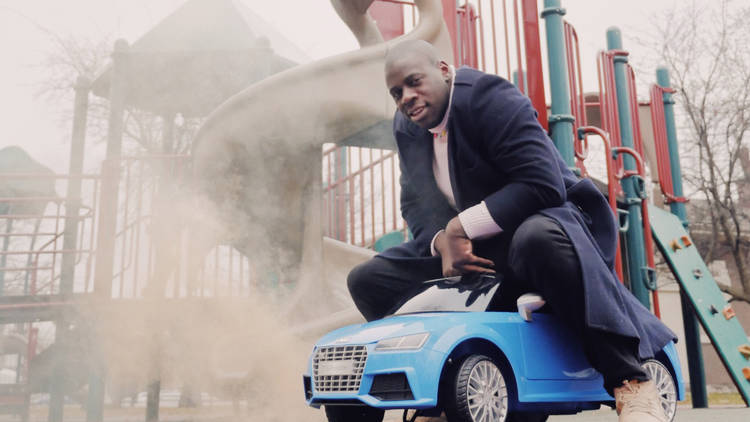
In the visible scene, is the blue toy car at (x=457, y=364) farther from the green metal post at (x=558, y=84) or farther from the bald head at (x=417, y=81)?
the green metal post at (x=558, y=84)

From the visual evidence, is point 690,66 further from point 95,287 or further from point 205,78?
point 95,287

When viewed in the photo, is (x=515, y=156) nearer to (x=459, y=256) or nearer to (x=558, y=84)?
(x=459, y=256)

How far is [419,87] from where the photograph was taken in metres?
1.68

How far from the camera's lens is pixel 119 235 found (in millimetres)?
4188

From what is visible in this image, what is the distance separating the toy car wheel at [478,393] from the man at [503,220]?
0.80 feet

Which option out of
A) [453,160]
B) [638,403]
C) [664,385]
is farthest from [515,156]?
[664,385]

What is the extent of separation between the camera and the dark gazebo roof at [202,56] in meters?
5.71

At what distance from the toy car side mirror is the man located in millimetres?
28

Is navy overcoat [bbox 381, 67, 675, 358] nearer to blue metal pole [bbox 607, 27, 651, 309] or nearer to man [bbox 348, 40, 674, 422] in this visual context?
man [bbox 348, 40, 674, 422]

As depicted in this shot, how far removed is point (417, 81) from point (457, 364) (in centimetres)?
75

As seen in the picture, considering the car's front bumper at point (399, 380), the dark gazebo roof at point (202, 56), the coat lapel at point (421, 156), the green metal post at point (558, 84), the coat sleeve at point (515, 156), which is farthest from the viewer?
the dark gazebo roof at point (202, 56)

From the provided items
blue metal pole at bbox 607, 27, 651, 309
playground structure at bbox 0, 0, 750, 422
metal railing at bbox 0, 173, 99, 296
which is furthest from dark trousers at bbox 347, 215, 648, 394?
metal railing at bbox 0, 173, 99, 296

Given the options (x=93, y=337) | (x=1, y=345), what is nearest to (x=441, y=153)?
(x=93, y=337)

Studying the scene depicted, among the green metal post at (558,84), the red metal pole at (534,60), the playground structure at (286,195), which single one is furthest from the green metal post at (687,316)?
the red metal pole at (534,60)
